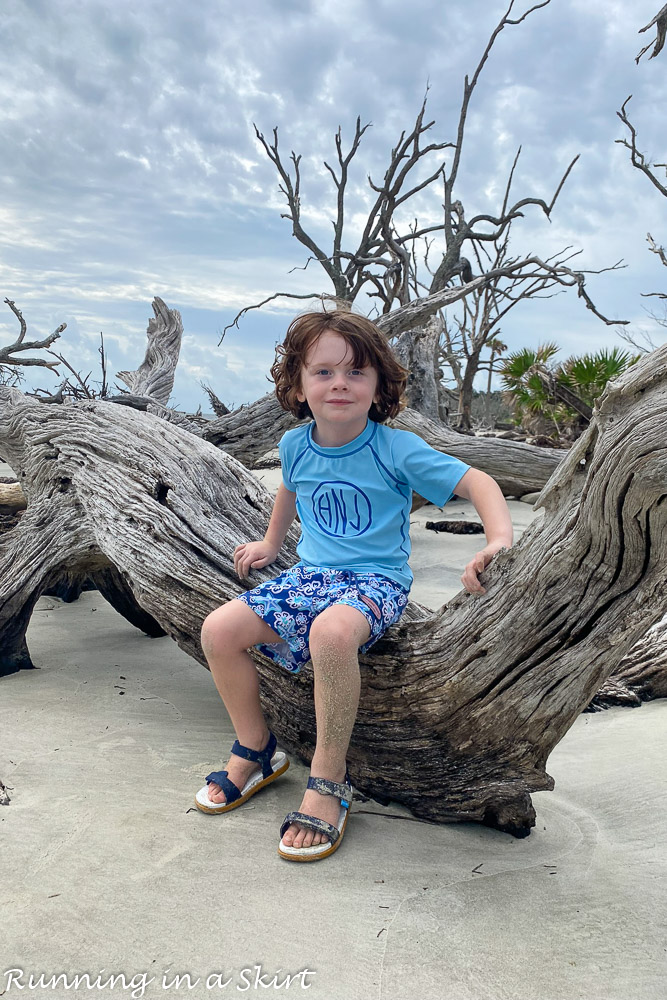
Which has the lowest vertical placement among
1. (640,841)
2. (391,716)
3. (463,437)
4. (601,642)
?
(640,841)

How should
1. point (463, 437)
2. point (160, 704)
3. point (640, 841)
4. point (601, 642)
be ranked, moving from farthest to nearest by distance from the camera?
1. point (463, 437)
2. point (160, 704)
3. point (640, 841)
4. point (601, 642)

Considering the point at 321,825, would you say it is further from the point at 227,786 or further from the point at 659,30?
the point at 659,30

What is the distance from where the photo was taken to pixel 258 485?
4141 mm

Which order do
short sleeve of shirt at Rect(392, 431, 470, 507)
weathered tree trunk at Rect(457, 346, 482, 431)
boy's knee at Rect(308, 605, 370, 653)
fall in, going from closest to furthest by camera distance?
boy's knee at Rect(308, 605, 370, 653) < short sleeve of shirt at Rect(392, 431, 470, 507) < weathered tree trunk at Rect(457, 346, 482, 431)

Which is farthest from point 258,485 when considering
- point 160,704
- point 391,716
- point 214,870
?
point 214,870

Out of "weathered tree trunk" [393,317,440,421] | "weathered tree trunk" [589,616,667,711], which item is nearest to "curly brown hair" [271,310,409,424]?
"weathered tree trunk" [589,616,667,711]

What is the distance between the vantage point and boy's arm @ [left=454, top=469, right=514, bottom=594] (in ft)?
7.67

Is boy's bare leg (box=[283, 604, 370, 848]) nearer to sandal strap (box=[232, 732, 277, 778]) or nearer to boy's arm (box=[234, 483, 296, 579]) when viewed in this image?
sandal strap (box=[232, 732, 277, 778])

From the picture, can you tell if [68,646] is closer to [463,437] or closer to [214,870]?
[214,870]

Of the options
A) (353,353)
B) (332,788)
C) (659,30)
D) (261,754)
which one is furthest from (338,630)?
(659,30)

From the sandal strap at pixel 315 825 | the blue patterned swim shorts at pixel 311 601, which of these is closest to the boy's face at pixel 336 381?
the blue patterned swim shorts at pixel 311 601

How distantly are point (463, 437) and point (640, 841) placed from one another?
5.66 metres

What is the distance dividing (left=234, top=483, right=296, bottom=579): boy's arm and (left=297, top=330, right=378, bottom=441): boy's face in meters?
0.49

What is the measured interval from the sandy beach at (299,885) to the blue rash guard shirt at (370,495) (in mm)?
864
